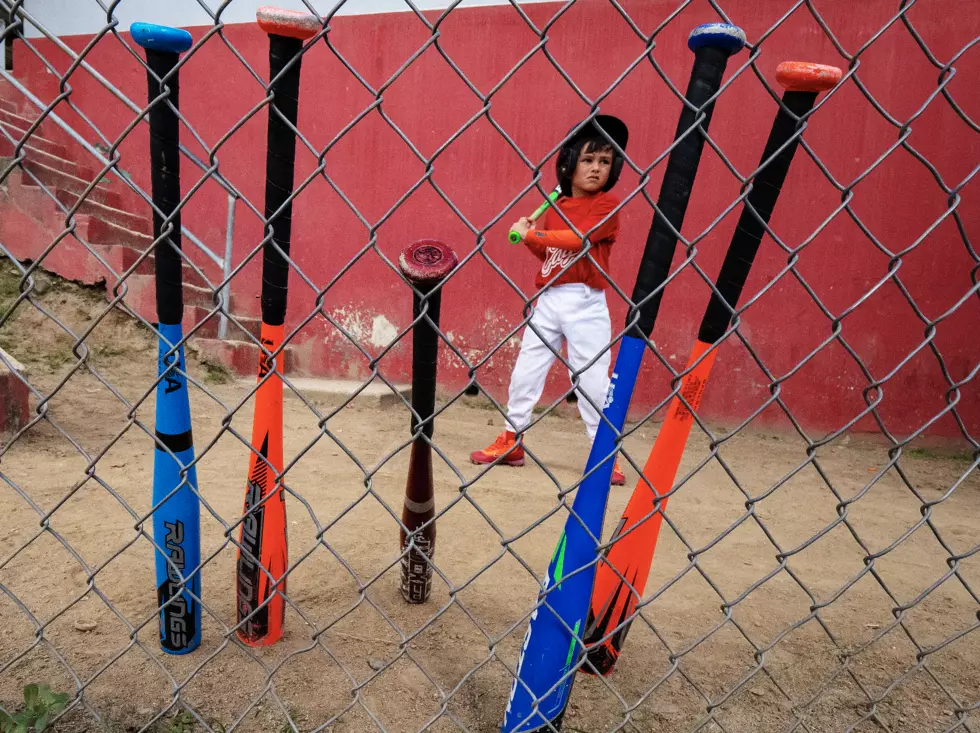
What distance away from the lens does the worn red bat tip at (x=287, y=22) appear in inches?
46.4

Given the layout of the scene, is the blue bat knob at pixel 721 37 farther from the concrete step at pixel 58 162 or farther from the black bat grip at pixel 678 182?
the concrete step at pixel 58 162

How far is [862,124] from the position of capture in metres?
3.73

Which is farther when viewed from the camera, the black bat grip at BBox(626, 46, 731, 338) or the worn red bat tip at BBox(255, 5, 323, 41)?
the worn red bat tip at BBox(255, 5, 323, 41)

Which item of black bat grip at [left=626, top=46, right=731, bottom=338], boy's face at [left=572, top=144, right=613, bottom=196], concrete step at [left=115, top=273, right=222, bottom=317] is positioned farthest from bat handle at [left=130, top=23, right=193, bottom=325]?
concrete step at [left=115, top=273, right=222, bottom=317]

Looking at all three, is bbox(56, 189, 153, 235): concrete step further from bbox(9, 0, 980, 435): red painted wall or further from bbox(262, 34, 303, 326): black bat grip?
bbox(262, 34, 303, 326): black bat grip

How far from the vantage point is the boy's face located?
2834mm

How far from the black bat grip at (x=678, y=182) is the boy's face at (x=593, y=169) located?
175 cm

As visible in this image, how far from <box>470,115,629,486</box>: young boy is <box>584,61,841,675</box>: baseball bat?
1323mm

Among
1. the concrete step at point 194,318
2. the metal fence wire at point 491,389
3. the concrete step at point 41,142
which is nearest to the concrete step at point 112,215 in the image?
the metal fence wire at point 491,389

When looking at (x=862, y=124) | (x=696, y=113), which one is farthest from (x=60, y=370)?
(x=862, y=124)

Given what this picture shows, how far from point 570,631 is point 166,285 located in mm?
1014

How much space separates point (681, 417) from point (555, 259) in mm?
1893

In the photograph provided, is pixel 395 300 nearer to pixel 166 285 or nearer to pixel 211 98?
pixel 211 98

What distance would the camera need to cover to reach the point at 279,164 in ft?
4.33
